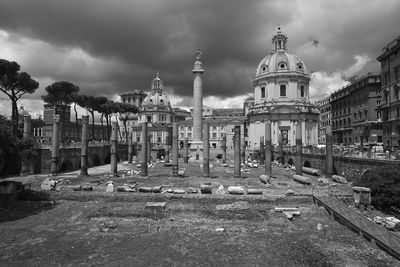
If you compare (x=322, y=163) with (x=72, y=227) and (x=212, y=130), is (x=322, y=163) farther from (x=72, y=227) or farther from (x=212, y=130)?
(x=212, y=130)

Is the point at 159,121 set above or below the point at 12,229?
above

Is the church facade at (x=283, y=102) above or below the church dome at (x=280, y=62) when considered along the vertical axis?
below

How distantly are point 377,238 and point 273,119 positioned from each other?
59.2m

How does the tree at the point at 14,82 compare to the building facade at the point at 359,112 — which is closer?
the tree at the point at 14,82

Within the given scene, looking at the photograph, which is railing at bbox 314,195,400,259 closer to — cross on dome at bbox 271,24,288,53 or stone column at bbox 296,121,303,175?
stone column at bbox 296,121,303,175

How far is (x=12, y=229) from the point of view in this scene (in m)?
13.3

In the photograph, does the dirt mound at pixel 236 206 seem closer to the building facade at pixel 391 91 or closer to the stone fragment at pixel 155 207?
the stone fragment at pixel 155 207

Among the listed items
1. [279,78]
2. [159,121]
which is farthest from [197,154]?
[159,121]

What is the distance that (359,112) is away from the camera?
5981 cm

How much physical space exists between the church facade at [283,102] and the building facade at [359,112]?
20.0ft

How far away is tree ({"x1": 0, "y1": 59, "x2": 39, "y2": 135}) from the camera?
3842 centimetres

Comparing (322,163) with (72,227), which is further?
(322,163)

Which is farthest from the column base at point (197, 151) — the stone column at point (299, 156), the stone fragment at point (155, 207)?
the stone fragment at point (155, 207)

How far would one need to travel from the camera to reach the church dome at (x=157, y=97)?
11303 centimetres
